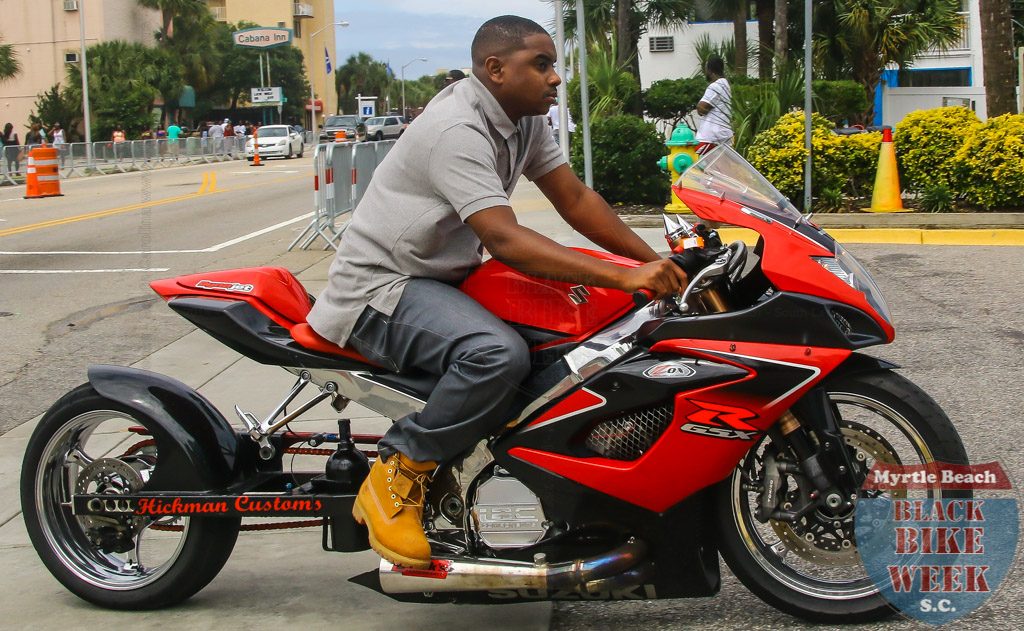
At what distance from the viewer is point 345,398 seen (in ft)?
12.3

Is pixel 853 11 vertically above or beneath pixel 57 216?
above

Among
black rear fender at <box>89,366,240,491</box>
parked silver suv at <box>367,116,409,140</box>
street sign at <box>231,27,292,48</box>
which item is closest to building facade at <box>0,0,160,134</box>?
parked silver suv at <box>367,116,409,140</box>

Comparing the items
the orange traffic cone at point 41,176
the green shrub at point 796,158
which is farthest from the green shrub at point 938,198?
the orange traffic cone at point 41,176

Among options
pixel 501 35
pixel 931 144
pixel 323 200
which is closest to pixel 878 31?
pixel 931 144

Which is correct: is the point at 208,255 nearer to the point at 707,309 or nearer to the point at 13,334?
the point at 13,334

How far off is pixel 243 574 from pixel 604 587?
153 centimetres

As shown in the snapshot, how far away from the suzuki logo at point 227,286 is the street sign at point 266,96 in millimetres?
85892

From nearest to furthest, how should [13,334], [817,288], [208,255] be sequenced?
1. [817,288]
2. [13,334]
3. [208,255]

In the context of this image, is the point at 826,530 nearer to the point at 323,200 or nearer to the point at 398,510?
the point at 398,510

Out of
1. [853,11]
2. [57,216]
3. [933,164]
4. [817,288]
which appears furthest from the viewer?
[853,11]

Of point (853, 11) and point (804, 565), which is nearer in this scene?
point (804, 565)

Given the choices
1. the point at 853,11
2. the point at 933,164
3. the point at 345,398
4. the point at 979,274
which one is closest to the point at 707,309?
the point at 345,398

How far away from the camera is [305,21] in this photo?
11481 cm

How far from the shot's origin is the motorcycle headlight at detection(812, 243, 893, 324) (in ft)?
10.8
